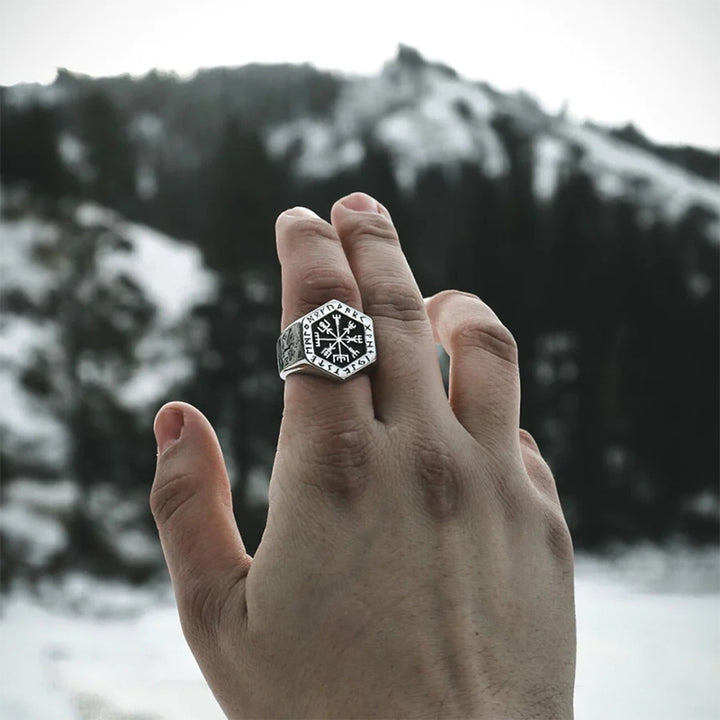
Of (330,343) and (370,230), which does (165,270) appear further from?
(330,343)

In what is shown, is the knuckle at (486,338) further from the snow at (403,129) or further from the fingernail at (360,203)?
the snow at (403,129)

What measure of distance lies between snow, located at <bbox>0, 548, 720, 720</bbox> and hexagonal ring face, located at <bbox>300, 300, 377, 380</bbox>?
70 centimetres

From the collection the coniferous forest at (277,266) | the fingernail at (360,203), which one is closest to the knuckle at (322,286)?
the fingernail at (360,203)

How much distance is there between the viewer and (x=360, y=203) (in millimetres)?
781

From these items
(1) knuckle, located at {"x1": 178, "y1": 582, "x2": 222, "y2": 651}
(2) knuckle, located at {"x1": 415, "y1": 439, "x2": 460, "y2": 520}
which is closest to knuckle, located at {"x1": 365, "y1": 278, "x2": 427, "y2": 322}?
(2) knuckle, located at {"x1": 415, "y1": 439, "x2": 460, "y2": 520}

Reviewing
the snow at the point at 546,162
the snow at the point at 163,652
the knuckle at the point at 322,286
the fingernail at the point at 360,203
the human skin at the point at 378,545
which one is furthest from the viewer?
the snow at the point at 546,162

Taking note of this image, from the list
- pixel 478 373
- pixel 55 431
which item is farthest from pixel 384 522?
pixel 55 431

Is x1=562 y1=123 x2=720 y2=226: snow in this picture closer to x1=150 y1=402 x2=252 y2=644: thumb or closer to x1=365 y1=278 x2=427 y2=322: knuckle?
x1=365 y1=278 x2=427 y2=322: knuckle

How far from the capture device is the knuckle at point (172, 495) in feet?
2.12

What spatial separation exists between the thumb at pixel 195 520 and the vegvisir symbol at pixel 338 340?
0.13 m

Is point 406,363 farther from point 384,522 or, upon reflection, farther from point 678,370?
point 678,370

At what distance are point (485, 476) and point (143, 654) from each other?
806mm

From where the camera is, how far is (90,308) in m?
1.39

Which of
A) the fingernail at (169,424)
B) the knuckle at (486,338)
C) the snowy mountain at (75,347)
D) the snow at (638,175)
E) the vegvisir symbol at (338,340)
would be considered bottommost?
the fingernail at (169,424)
